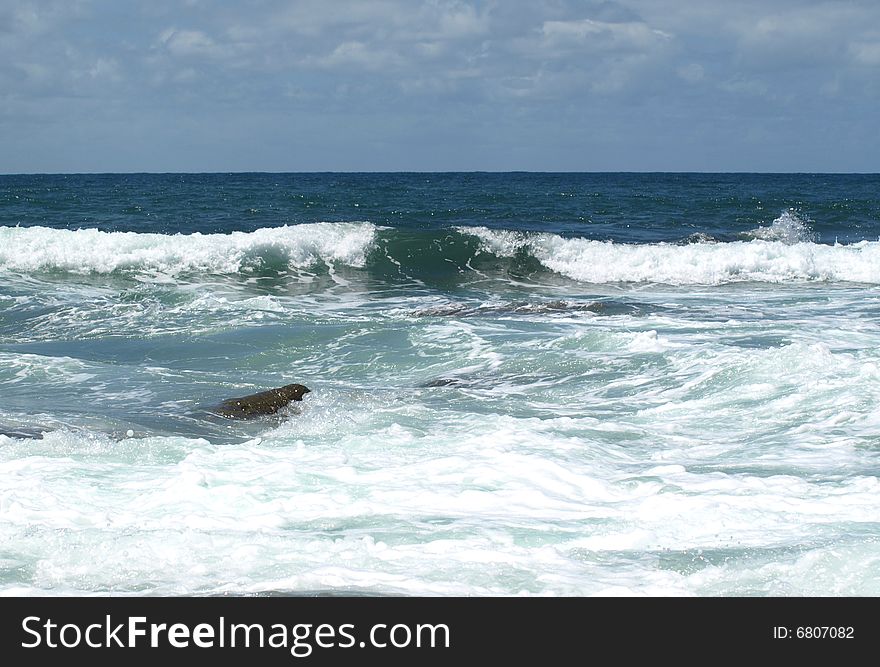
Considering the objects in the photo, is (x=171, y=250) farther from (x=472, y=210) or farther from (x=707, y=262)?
(x=472, y=210)

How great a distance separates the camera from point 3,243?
77.5ft

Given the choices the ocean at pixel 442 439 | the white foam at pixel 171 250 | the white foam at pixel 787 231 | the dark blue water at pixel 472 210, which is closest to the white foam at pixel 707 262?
the ocean at pixel 442 439

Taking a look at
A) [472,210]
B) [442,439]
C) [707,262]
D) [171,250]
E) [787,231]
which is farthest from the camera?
[472,210]

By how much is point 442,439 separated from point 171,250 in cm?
1677

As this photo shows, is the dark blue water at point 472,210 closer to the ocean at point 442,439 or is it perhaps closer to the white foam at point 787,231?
the white foam at point 787,231

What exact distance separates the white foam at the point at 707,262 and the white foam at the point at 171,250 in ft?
13.7

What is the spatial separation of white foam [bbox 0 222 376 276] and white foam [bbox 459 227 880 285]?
13.7 ft

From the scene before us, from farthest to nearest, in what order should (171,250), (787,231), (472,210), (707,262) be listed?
1. (472,210)
2. (787,231)
3. (171,250)
4. (707,262)

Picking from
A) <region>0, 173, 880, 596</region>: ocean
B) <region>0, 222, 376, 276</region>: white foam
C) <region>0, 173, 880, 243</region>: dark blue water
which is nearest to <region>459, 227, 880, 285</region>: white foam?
<region>0, 173, 880, 596</region>: ocean

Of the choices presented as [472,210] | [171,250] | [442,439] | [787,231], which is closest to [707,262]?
[787,231]

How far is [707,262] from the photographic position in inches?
874

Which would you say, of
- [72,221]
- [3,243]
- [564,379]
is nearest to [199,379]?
[564,379]

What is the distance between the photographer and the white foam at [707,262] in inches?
→ 838
